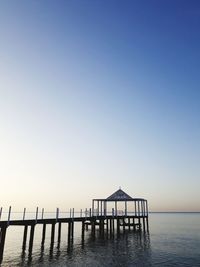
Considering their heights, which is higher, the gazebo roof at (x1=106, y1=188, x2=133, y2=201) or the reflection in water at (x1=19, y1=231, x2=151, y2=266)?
the gazebo roof at (x1=106, y1=188, x2=133, y2=201)

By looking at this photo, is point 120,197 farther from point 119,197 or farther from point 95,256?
point 95,256

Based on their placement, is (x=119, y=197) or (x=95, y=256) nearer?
(x=95, y=256)

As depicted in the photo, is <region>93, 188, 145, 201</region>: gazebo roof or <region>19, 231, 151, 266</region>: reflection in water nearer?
<region>19, 231, 151, 266</region>: reflection in water

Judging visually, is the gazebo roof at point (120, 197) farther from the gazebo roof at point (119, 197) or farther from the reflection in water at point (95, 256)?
the reflection in water at point (95, 256)

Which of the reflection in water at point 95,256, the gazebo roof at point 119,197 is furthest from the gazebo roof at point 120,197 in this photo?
the reflection in water at point 95,256

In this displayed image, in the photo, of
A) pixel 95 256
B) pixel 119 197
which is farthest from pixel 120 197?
pixel 95 256

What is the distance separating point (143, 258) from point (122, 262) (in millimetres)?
3149

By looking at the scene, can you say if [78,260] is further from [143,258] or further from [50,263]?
[143,258]

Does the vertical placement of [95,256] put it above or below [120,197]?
below

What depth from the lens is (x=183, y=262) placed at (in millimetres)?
23016

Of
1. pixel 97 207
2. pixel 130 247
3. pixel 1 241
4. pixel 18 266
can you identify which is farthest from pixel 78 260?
pixel 97 207

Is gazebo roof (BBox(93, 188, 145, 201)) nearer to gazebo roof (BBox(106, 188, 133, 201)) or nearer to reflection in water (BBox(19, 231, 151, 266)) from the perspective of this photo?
gazebo roof (BBox(106, 188, 133, 201))

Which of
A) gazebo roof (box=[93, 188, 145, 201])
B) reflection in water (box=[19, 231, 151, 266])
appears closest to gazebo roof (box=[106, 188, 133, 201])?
gazebo roof (box=[93, 188, 145, 201])

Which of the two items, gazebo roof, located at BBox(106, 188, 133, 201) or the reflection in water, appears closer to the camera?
the reflection in water
